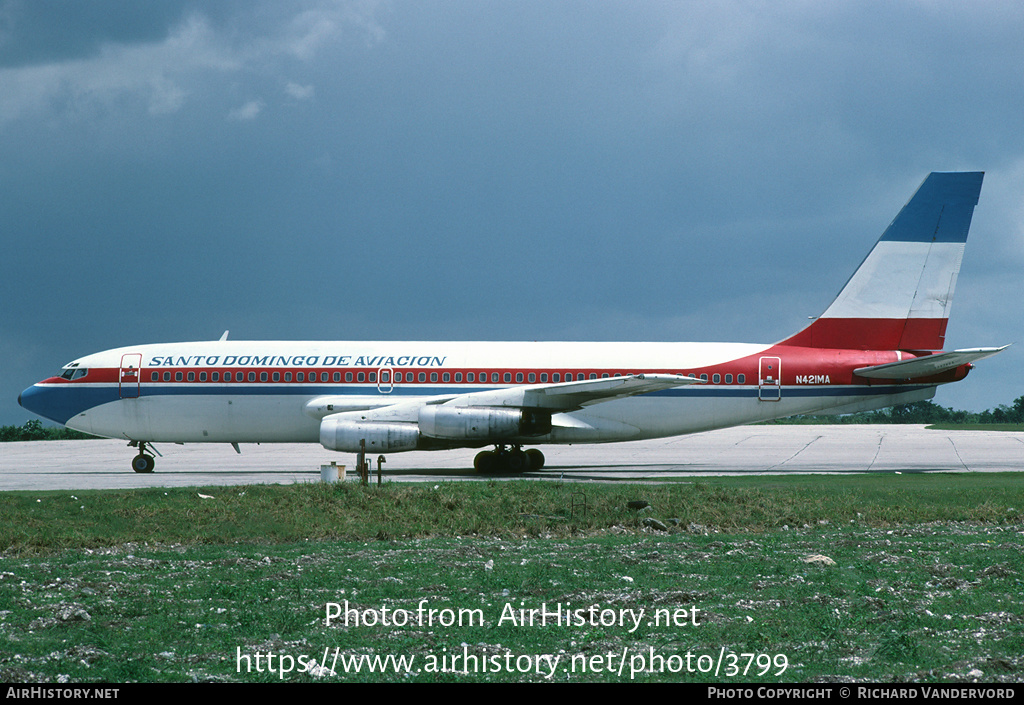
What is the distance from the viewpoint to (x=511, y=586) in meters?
8.59

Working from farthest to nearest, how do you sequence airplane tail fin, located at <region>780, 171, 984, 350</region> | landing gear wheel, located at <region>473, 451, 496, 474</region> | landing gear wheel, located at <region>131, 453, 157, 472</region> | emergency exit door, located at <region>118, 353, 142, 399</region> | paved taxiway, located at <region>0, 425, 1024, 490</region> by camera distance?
emergency exit door, located at <region>118, 353, 142, 399</region> → landing gear wheel, located at <region>131, 453, 157, 472</region> → airplane tail fin, located at <region>780, 171, 984, 350</region> → landing gear wheel, located at <region>473, 451, 496, 474</region> → paved taxiway, located at <region>0, 425, 1024, 490</region>

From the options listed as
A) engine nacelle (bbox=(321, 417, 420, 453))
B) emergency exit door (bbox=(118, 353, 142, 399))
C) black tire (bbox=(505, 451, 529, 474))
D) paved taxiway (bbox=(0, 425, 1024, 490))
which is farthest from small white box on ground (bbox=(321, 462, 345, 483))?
emergency exit door (bbox=(118, 353, 142, 399))

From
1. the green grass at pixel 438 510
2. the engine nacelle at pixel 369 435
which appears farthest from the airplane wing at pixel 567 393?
the green grass at pixel 438 510

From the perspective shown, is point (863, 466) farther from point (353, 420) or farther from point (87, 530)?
point (87, 530)

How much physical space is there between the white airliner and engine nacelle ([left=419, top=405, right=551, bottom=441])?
2.94 ft

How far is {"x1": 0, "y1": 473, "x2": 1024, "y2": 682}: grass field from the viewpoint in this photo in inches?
239

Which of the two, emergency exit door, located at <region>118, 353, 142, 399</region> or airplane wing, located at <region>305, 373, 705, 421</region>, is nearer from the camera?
airplane wing, located at <region>305, 373, 705, 421</region>

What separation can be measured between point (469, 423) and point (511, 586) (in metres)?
14.7

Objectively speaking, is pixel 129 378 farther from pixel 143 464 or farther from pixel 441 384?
pixel 441 384

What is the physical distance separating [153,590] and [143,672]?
293 centimetres

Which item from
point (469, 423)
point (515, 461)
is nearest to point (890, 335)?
point (515, 461)

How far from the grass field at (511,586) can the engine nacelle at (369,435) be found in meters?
7.21

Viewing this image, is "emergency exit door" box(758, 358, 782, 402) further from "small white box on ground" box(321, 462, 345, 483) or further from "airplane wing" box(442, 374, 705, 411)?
"small white box on ground" box(321, 462, 345, 483)

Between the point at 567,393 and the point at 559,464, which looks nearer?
the point at 567,393
